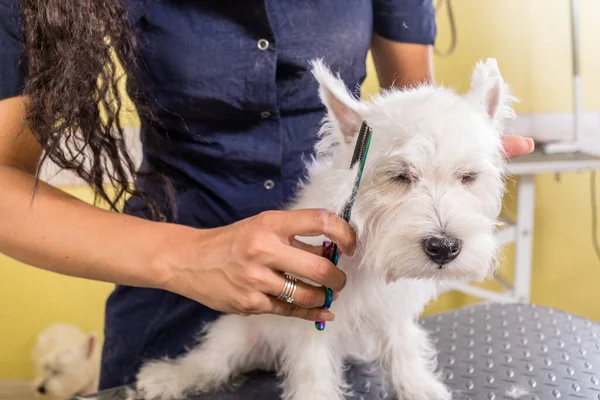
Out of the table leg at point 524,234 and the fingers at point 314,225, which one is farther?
the table leg at point 524,234

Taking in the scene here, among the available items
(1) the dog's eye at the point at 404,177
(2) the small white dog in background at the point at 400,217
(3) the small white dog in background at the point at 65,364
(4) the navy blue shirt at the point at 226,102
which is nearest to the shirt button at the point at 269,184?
(4) the navy blue shirt at the point at 226,102

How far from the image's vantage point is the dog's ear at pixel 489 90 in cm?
70

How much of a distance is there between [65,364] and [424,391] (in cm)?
165

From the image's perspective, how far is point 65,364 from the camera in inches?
82.7

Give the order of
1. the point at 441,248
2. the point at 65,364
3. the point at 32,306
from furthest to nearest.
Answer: the point at 32,306, the point at 65,364, the point at 441,248

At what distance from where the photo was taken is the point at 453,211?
643 millimetres

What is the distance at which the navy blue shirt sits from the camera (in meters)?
0.86

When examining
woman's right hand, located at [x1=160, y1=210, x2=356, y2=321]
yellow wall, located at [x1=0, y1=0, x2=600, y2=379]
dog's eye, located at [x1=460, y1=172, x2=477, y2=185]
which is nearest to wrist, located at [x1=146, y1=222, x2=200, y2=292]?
woman's right hand, located at [x1=160, y1=210, x2=356, y2=321]

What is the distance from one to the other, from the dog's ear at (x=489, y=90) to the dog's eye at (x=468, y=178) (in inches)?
3.4

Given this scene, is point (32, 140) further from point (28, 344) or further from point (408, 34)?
point (28, 344)

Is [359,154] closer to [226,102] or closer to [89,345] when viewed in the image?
[226,102]

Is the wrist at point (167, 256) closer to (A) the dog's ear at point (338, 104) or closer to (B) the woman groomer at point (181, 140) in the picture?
(B) the woman groomer at point (181, 140)

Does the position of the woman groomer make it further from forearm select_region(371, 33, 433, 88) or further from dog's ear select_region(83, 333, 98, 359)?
dog's ear select_region(83, 333, 98, 359)

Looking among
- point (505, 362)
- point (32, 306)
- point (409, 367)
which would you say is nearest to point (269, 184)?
point (409, 367)
